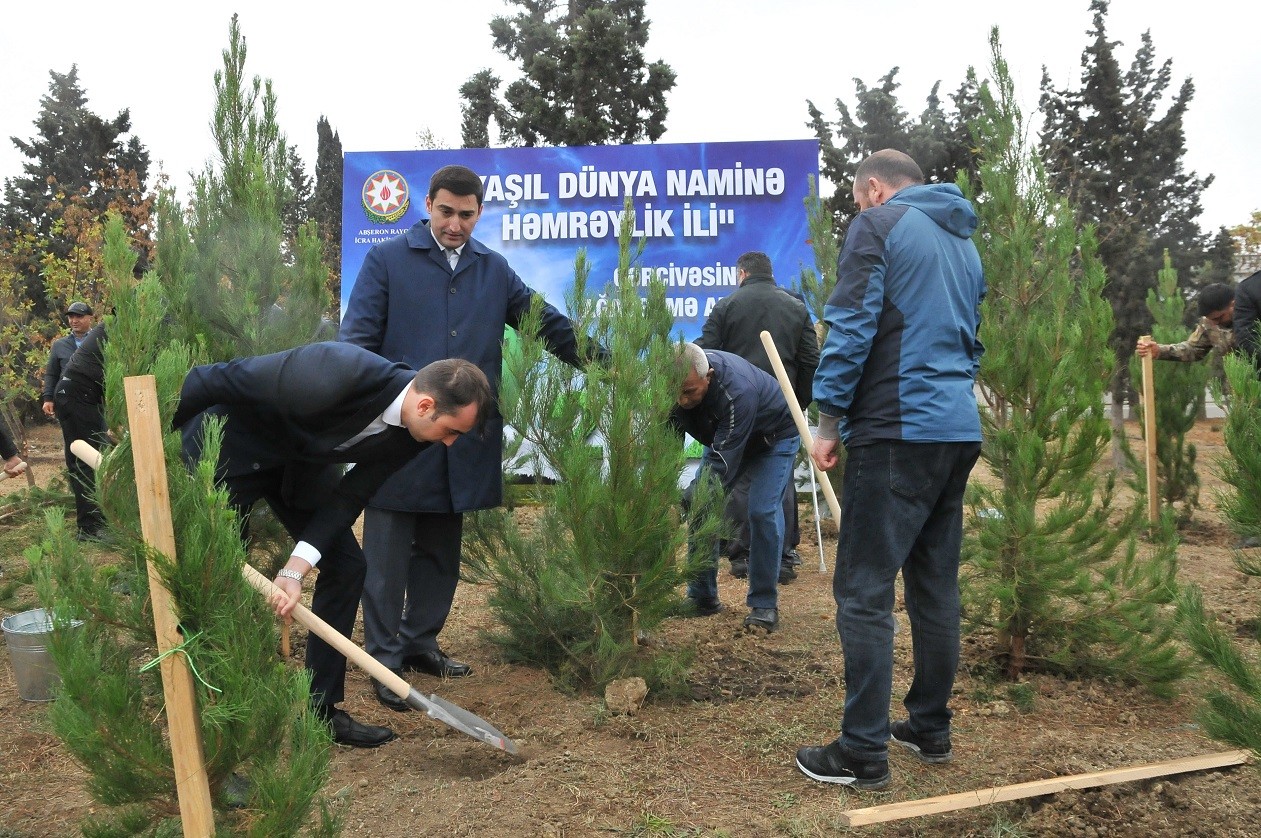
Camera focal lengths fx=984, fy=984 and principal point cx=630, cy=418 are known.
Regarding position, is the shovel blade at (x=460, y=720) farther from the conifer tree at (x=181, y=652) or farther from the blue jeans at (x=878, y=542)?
the blue jeans at (x=878, y=542)

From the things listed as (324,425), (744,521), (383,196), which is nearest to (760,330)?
(744,521)

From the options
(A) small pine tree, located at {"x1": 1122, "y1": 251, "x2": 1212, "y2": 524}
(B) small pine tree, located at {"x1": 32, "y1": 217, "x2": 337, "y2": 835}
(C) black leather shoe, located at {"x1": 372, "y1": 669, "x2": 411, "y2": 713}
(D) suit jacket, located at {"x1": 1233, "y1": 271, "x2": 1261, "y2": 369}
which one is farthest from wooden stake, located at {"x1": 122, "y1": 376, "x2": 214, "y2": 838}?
(A) small pine tree, located at {"x1": 1122, "y1": 251, "x2": 1212, "y2": 524}

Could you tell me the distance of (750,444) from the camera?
4.86 meters

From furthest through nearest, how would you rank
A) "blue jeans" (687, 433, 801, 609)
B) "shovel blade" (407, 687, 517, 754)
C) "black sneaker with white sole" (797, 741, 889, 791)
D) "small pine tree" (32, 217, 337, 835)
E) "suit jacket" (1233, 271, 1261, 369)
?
"suit jacket" (1233, 271, 1261, 369)
"blue jeans" (687, 433, 801, 609)
"shovel blade" (407, 687, 517, 754)
"black sneaker with white sole" (797, 741, 889, 791)
"small pine tree" (32, 217, 337, 835)

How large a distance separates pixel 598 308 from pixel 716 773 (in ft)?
5.76

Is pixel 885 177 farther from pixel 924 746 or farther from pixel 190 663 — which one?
pixel 190 663

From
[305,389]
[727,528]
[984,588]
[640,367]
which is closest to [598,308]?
[640,367]

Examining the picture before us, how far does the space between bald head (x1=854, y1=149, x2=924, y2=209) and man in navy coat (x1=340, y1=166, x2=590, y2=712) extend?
4.27 feet

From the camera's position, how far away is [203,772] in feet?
6.98

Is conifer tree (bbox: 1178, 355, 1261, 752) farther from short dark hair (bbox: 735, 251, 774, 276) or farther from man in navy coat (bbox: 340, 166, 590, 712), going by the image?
short dark hair (bbox: 735, 251, 774, 276)

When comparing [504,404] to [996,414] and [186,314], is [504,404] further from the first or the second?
[996,414]

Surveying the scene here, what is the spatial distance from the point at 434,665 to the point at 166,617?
209 centimetres

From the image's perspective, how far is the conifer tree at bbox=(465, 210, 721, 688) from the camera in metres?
3.59

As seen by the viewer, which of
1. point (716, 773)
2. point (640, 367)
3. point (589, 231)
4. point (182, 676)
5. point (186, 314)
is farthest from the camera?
point (589, 231)
